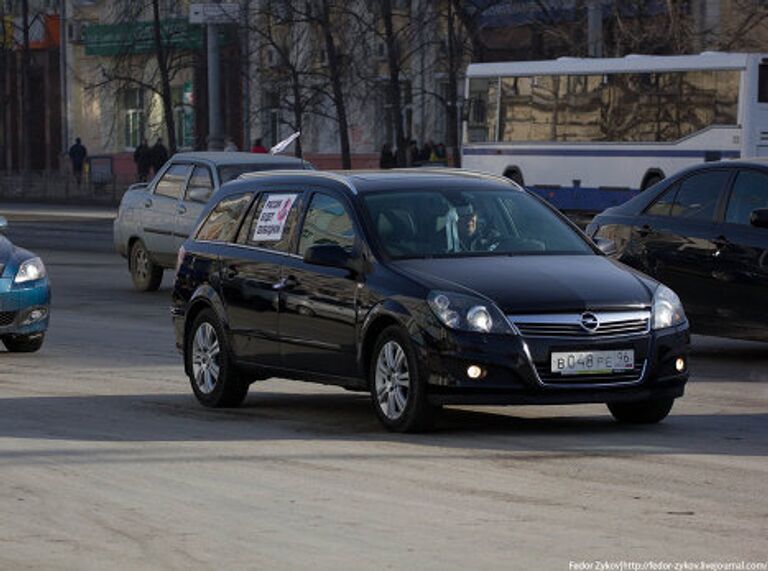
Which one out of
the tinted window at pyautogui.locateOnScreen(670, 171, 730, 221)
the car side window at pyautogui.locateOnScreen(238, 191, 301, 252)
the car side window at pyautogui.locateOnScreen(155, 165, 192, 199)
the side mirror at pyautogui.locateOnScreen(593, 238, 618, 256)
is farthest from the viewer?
the car side window at pyautogui.locateOnScreen(155, 165, 192, 199)

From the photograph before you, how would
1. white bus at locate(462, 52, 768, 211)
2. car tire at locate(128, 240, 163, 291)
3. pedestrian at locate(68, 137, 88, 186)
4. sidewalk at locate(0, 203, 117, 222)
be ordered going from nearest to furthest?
car tire at locate(128, 240, 163, 291) → white bus at locate(462, 52, 768, 211) → sidewalk at locate(0, 203, 117, 222) → pedestrian at locate(68, 137, 88, 186)

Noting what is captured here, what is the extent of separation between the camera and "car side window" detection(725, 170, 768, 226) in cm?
1712

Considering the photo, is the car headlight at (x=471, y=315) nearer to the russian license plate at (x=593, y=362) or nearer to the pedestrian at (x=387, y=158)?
the russian license plate at (x=593, y=362)

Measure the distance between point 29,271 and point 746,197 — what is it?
19.1 ft

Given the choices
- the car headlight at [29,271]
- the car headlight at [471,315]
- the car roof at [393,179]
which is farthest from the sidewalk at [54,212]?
the car headlight at [471,315]

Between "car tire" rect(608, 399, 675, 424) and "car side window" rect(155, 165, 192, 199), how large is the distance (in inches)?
559

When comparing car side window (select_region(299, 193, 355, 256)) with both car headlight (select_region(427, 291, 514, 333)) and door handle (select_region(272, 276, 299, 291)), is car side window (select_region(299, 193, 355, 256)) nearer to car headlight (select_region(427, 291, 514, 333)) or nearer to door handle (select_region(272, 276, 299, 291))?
door handle (select_region(272, 276, 299, 291))

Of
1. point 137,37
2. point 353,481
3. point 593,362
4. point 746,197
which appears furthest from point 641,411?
point 137,37

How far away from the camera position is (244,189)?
14500mm

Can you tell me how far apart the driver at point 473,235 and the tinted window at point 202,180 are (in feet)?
42.7

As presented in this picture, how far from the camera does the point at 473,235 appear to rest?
1296 cm

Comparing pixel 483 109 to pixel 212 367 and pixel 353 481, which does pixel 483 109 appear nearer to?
pixel 212 367

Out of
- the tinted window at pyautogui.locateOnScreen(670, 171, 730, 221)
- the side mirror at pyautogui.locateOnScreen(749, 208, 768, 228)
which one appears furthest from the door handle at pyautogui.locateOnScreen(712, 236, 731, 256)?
the side mirror at pyautogui.locateOnScreen(749, 208, 768, 228)

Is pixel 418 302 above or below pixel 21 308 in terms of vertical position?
above
